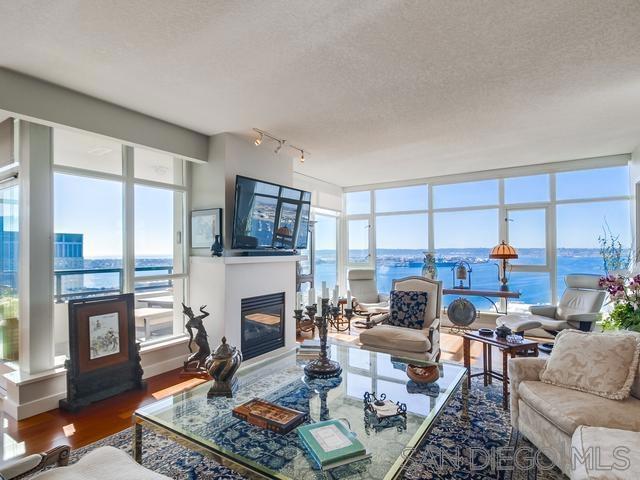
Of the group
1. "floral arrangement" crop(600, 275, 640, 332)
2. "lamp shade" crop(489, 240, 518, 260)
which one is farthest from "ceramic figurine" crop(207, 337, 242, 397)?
"lamp shade" crop(489, 240, 518, 260)

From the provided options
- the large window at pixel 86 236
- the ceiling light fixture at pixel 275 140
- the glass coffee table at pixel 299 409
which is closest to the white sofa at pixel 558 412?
the glass coffee table at pixel 299 409

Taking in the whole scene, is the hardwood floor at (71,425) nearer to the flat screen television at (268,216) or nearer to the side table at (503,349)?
the flat screen television at (268,216)

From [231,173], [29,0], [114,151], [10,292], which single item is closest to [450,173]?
[231,173]

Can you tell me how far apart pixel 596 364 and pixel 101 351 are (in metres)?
3.93

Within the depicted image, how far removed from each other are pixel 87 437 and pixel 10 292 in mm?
1827

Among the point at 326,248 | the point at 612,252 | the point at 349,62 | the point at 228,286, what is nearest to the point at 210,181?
the point at 228,286

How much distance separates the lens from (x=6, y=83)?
8.23 ft

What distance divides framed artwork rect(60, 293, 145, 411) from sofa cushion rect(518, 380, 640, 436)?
3.39 meters

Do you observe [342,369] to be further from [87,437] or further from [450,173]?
[450,173]

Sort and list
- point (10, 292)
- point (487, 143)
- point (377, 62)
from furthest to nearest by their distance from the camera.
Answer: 1. point (487, 143)
2. point (10, 292)
3. point (377, 62)

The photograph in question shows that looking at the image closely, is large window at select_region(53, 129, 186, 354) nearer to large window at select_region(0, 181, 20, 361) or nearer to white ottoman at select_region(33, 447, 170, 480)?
large window at select_region(0, 181, 20, 361)

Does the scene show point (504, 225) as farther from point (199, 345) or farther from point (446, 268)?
point (199, 345)

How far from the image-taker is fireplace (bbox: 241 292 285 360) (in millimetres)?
4043

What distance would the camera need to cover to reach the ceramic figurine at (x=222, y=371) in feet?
6.91
